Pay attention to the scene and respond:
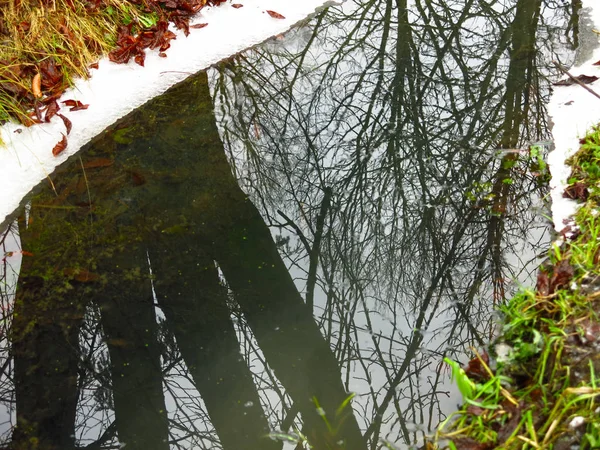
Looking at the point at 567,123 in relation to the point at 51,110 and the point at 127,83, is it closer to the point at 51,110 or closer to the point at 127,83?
the point at 127,83

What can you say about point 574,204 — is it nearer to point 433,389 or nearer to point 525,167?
point 525,167

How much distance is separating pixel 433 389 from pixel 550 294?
2.26 ft

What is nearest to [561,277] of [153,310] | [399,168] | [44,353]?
[399,168]

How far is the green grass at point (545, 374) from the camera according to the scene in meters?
1.92

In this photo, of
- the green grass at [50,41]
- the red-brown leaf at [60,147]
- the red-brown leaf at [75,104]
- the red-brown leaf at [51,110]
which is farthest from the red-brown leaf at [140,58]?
the red-brown leaf at [60,147]

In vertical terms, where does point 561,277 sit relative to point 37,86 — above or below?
below

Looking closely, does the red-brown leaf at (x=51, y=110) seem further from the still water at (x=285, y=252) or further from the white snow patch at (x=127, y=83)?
the still water at (x=285, y=252)

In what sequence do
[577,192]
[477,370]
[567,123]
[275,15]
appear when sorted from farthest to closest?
[275,15], [567,123], [577,192], [477,370]

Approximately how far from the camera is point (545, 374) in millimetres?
2131

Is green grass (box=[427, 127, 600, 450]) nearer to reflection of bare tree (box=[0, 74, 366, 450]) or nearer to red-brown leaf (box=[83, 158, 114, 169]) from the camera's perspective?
reflection of bare tree (box=[0, 74, 366, 450])

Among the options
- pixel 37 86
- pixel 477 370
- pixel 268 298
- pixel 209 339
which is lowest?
pixel 477 370

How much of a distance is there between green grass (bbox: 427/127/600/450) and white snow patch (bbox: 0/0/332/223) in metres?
3.03

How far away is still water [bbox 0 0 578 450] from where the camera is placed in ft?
8.08

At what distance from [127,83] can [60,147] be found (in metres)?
0.90
